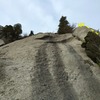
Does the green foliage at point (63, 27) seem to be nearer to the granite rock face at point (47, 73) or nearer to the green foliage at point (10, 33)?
the green foliage at point (10, 33)

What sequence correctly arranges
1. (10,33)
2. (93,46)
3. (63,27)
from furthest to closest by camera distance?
(10,33) → (63,27) → (93,46)

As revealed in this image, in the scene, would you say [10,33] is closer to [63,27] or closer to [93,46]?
[63,27]

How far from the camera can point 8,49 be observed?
68.1ft

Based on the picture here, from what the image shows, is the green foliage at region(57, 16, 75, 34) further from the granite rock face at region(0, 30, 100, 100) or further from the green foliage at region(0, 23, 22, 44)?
the granite rock face at region(0, 30, 100, 100)

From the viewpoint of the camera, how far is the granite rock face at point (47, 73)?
566 inches

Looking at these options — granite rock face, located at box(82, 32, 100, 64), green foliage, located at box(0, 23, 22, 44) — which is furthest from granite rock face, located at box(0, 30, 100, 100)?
green foliage, located at box(0, 23, 22, 44)

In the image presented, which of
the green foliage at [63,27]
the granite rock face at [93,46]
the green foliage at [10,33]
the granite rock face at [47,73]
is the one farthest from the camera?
the green foliage at [10,33]

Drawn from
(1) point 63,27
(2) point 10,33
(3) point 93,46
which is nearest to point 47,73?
(3) point 93,46

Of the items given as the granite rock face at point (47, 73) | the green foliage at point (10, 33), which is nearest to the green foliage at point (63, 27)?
the green foliage at point (10, 33)

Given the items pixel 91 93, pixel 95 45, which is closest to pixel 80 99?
pixel 91 93

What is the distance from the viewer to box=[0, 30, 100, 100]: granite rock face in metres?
14.4

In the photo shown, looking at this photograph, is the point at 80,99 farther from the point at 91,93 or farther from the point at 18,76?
the point at 18,76

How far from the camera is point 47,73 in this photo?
1619 cm

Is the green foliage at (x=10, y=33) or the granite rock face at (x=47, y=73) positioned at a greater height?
the green foliage at (x=10, y=33)
